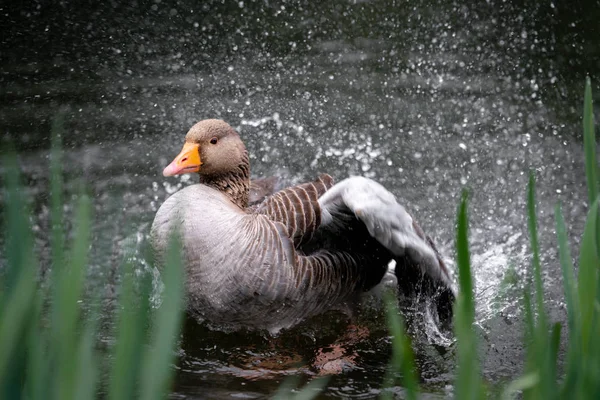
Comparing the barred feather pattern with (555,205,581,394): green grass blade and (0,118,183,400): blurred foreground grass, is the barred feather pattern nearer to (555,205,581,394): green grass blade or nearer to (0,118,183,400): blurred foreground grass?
(555,205,581,394): green grass blade

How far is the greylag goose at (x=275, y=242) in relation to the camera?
3477 mm

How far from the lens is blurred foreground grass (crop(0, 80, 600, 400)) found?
129 cm

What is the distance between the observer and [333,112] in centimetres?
661

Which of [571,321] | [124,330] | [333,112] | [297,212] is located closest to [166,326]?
[124,330]

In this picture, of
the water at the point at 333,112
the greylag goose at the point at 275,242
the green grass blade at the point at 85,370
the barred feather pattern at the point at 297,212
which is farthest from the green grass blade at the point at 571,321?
the barred feather pattern at the point at 297,212

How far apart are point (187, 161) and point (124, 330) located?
2.41m

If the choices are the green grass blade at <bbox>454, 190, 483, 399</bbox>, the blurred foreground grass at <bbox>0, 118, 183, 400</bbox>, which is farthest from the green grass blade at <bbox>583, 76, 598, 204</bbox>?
the blurred foreground grass at <bbox>0, 118, 183, 400</bbox>

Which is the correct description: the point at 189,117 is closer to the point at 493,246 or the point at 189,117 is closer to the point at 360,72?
the point at 360,72

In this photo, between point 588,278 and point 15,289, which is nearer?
point 15,289

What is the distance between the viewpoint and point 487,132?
20.8ft

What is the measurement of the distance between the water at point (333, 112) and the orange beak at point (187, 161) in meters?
0.72

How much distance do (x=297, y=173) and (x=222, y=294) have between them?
8.02ft

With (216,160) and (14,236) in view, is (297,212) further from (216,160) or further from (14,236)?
(14,236)

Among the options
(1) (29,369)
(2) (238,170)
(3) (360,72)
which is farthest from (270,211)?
(3) (360,72)
